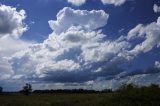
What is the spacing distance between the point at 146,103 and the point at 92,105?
26.2ft

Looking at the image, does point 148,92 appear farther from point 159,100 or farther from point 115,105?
point 115,105

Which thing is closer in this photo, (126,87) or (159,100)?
(159,100)

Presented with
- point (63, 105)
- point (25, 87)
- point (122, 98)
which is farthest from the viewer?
point (25, 87)

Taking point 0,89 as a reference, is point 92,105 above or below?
below

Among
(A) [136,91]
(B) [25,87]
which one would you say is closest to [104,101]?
(A) [136,91]

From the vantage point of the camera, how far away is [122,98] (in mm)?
51844

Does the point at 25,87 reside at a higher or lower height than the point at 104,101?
higher

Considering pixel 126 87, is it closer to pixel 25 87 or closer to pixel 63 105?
→ pixel 63 105

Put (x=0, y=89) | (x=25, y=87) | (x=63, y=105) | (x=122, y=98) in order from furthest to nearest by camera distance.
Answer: (x=0, y=89)
(x=25, y=87)
(x=63, y=105)
(x=122, y=98)

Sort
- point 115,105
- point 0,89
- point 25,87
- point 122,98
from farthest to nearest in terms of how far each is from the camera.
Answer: point 0,89, point 25,87, point 122,98, point 115,105

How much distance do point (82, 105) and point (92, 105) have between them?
2.80 m

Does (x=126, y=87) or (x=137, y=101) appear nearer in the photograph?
(x=137, y=101)

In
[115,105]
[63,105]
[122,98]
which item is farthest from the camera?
[63,105]

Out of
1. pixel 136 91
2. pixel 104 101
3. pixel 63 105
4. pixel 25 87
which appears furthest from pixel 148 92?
pixel 25 87
